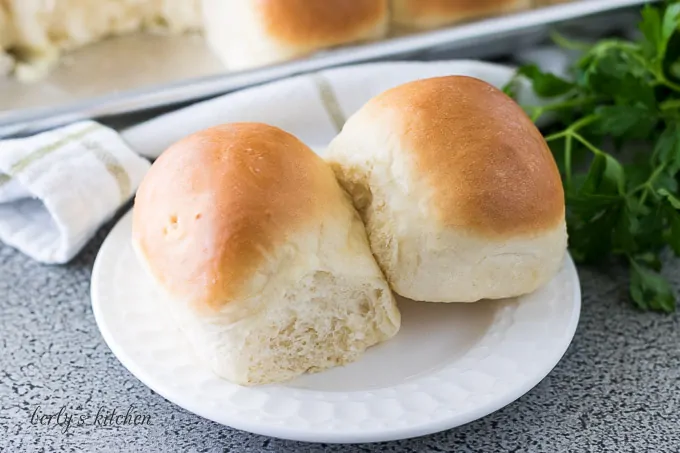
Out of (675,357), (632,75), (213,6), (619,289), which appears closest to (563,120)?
(632,75)

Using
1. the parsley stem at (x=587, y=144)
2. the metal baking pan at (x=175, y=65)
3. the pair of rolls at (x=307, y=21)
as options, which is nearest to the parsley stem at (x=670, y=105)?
the parsley stem at (x=587, y=144)

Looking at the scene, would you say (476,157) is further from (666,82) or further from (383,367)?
(666,82)

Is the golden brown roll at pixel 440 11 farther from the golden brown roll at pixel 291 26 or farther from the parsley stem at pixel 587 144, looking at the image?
the parsley stem at pixel 587 144

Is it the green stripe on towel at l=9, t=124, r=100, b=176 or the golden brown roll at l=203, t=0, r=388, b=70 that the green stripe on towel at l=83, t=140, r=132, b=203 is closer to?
the green stripe on towel at l=9, t=124, r=100, b=176

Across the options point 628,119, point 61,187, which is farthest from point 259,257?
point 628,119

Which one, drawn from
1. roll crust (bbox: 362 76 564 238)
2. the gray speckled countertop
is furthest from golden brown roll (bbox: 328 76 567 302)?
the gray speckled countertop

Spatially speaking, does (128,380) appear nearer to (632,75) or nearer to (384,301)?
(384,301)
